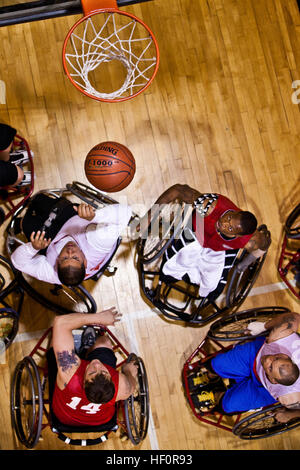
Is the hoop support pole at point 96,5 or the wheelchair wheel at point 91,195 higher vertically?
the hoop support pole at point 96,5

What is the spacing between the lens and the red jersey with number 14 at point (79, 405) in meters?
3.80

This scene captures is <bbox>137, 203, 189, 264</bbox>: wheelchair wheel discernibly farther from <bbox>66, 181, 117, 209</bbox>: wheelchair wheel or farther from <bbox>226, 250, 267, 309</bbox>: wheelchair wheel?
<bbox>226, 250, 267, 309</bbox>: wheelchair wheel

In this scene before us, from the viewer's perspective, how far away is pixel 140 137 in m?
4.99

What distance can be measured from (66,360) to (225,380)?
2071 millimetres

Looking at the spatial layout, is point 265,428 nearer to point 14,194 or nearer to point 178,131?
point 178,131

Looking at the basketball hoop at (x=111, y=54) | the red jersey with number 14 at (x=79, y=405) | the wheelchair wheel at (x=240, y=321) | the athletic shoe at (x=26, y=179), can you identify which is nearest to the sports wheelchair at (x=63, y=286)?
the athletic shoe at (x=26, y=179)

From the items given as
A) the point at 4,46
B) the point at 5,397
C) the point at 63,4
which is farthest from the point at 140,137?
the point at 5,397

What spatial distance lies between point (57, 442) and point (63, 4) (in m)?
4.82

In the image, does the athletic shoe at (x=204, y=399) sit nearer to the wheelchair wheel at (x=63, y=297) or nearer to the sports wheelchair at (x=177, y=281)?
the sports wheelchair at (x=177, y=281)

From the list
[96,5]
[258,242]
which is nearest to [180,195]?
[258,242]

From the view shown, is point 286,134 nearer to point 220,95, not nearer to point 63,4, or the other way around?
Result: point 220,95

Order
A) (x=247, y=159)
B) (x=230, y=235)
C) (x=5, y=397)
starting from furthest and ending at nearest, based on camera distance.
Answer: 1. (x=247, y=159)
2. (x=5, y=397)
3. (x=230, y=235)

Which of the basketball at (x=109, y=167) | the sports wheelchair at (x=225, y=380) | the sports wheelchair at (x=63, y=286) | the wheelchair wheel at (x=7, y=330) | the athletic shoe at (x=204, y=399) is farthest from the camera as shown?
the athletic shoe at (x=204, y=399)

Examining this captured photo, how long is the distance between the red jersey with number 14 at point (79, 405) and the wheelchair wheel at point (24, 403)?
20 centimetres
